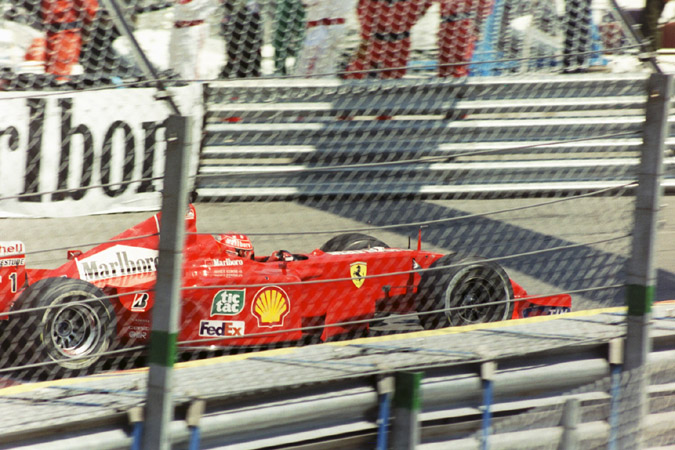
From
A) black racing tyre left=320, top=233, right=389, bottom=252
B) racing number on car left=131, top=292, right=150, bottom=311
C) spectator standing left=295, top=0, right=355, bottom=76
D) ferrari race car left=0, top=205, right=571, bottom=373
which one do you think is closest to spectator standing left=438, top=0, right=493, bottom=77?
spectator standing left=295, top=0, right=355, bottom=76

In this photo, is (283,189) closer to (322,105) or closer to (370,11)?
(322,105)

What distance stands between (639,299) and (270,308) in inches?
83.0

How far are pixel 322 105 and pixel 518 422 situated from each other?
8.39ft

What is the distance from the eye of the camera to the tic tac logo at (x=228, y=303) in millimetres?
4328

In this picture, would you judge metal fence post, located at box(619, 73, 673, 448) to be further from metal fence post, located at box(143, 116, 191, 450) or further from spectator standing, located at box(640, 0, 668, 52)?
metal fence post, located at box(143, 116, 191, 450)

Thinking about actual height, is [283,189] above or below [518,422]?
above

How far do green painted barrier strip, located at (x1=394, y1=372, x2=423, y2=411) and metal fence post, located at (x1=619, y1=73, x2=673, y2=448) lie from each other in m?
0.80

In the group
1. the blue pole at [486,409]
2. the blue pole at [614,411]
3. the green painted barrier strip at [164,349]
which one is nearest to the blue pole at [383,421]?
the blue pole at [486,409]

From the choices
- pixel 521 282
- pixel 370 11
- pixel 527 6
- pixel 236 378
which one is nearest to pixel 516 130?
pixel 527 6


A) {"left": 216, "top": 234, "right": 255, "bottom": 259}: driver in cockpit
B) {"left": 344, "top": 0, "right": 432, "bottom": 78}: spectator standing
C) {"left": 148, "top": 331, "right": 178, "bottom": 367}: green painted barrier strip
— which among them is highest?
{"left": 344, "top": 0, "right": 432, "bottom": 78}: spectator standing

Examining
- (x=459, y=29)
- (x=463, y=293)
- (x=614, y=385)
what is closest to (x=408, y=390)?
(x=614, y=385)

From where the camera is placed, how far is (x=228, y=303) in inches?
172

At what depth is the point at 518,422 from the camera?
2686mm

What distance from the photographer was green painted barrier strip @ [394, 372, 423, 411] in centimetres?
243
